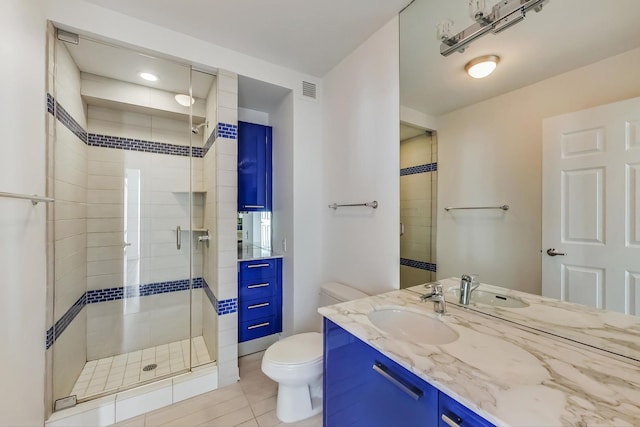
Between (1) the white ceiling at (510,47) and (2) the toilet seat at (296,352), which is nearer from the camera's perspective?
(1) the white ceiling at (510,47)

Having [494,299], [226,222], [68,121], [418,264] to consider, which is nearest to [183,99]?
[68,121]

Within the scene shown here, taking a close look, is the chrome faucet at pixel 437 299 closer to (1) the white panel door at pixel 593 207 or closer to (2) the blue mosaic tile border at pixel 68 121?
(1) the white panel door at pixel 593 207

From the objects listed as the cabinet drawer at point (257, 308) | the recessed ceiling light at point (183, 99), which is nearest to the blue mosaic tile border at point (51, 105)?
the recessed ceiling light at point (183, 99)

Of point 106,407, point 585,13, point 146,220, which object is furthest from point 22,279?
point 585,13

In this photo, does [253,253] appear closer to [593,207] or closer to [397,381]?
[397,381]

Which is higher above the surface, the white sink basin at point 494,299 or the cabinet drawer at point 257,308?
the white sink basin at point 494,299

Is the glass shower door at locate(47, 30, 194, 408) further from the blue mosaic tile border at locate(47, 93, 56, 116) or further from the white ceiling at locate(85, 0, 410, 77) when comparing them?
the white ceiling at locate(85, 0, 410, 77)

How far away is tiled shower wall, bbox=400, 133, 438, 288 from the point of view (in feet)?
4.82

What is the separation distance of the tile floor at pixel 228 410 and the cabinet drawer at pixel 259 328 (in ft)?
1.36

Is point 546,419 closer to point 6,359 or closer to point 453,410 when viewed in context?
point 453,410

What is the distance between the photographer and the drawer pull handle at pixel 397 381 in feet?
2.56

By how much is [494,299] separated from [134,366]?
8.66 feet

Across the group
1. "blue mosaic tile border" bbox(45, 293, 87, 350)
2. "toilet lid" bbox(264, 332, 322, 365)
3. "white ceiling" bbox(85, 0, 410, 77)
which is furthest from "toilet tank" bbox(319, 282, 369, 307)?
"white ceiling" bbox(85, 0, 410, 77)

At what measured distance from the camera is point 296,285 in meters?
2.29
